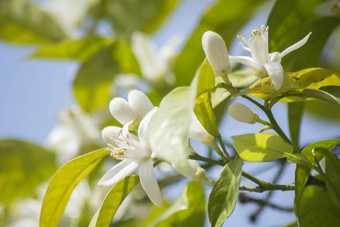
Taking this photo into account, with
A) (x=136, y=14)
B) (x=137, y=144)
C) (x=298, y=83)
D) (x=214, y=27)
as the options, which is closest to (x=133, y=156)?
(x=137, y=144)

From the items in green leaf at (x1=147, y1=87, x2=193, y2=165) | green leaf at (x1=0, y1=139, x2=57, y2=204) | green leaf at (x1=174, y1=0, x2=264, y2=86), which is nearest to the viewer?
green leaf at (x1=147, y1=87, x2=193, y2=165)

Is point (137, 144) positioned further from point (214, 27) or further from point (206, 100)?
point (214, 27)

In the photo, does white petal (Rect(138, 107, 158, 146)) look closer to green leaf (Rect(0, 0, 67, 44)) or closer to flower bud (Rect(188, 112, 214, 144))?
flower bud (Rect(188, 112, 214, 144))

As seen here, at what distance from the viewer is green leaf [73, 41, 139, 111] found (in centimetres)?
108

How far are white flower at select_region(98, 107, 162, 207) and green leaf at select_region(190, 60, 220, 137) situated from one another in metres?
0.06

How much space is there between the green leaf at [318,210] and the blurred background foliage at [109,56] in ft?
0.58

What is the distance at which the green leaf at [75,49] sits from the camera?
42.6 inches

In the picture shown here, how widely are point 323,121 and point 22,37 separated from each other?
0.99 metres

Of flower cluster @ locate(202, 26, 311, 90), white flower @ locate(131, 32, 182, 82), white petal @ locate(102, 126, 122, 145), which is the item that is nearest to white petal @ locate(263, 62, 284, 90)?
flower cluster @ locate(202, 26, 311, 90)

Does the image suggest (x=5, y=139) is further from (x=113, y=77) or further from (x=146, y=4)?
(x=146, y=4)

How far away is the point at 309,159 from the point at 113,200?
0.25m

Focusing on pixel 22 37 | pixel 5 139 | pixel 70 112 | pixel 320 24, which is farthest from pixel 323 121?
pixel 22 37

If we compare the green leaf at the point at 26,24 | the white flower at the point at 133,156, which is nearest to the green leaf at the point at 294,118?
the white flower at the point at 133,156

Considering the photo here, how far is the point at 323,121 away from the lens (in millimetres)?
1037
